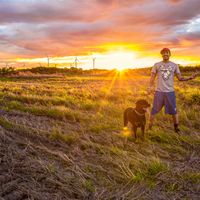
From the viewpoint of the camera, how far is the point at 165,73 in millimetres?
8148

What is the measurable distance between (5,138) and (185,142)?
3811 mm

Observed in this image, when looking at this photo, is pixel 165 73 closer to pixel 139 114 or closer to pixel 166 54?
pixel 166 54

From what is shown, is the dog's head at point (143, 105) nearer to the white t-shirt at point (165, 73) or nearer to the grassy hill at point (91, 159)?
the grassy hill at point (91, 159)

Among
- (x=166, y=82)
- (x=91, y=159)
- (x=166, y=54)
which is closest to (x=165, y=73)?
(x=166, y=82)

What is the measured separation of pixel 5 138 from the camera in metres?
6.28

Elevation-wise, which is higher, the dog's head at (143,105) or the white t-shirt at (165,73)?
the white t-shirt at (165,73)

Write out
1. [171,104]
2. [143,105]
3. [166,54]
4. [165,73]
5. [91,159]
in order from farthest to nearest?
[171,104] < [165,73] < [166,54] < [143,105] < [91,159]

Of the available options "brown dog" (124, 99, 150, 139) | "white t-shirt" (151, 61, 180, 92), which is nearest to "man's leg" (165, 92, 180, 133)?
"white t-shirt" (151, 61, 180, 92)

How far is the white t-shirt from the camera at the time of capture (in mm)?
8117

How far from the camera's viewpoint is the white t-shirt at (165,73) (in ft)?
26.6

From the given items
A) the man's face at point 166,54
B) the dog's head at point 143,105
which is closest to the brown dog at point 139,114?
the dog's head at point 143,105

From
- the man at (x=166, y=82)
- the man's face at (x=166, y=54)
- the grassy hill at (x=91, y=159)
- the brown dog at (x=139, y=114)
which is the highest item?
the man's face at (x=166, y=54)

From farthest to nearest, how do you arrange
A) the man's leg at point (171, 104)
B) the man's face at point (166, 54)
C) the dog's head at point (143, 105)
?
the man's leg at point (171, 104), the man's face at point (166, 54), the dog's head at point (143, 105)

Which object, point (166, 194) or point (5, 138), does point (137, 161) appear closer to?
point (166, 194)
